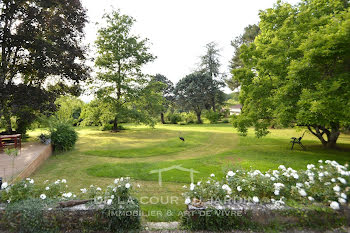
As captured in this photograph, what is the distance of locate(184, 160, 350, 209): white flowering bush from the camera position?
2904 mm

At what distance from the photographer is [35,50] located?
1012 centimetres

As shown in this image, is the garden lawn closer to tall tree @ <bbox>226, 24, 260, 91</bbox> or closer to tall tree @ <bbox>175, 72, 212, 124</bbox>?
tall tree @ <bbox>226, 24, 260, 91</bbox>

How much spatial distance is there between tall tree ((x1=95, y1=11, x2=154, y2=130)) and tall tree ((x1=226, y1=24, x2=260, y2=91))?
1135 centimetres

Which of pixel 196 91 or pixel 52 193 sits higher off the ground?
pixel 196 91

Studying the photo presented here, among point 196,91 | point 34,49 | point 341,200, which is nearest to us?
point 341,200

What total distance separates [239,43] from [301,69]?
25.5m

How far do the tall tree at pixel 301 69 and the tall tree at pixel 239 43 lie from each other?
13634 millimetres

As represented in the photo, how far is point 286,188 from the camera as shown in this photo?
10.4 ft

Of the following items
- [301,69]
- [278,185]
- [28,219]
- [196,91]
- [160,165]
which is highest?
[196,91]

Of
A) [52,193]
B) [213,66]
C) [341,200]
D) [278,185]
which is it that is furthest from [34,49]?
[213,66]

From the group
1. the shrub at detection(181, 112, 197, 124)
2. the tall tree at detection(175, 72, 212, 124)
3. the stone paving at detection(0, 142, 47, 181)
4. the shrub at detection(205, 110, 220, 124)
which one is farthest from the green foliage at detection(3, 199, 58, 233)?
the shrub at detection(181, 112, 197, 124)

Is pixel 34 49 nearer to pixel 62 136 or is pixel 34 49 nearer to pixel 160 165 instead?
pixel 62 136

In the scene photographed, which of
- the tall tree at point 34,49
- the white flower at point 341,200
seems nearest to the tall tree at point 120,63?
the tall tree at point 34,49

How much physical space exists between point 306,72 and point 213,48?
2723 cm
